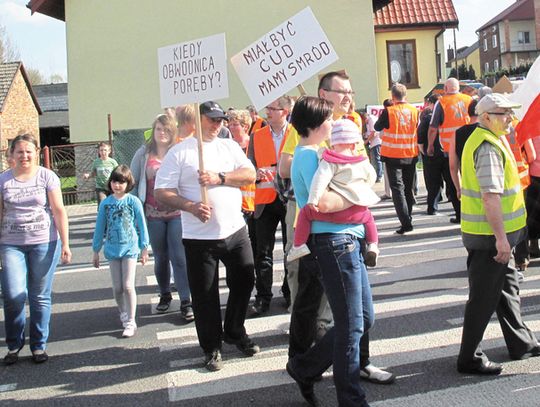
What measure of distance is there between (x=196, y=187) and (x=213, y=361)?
4.13ft

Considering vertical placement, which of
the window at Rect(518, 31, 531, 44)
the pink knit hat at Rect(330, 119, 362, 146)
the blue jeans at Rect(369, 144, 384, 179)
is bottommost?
the pink knit hat at Rect(330, 119, 362, 146)

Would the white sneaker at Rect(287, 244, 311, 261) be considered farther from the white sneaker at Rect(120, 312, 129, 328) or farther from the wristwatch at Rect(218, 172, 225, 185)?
the white sneaker at Rect(120, 312, 129, 328)

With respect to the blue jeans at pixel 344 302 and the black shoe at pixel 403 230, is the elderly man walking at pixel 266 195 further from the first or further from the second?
the black shoe at pixel 403 230

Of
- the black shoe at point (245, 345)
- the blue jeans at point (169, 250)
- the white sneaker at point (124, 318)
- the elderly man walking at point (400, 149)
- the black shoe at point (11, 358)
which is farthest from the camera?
the elderly man walking at point (400, 149)

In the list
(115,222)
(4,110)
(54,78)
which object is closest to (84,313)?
(115,222)

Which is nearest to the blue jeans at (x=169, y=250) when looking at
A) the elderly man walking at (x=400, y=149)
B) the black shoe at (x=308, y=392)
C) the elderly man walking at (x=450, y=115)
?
the black shoe at (x=308, y=392)

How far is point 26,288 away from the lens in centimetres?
585

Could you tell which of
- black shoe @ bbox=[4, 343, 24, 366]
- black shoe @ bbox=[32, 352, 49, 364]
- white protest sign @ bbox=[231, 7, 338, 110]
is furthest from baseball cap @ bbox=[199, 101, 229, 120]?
black shoe @ bbox=[4, 343, 24, 366]

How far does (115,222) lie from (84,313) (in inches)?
53.4

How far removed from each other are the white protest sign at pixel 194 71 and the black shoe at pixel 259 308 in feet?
6.95

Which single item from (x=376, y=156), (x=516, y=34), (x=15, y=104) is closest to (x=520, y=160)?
(x=376, y=156)

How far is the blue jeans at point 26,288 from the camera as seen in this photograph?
568 cm

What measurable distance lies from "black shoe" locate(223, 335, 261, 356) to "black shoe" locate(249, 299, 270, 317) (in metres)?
1.05

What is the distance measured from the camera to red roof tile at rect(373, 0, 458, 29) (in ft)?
84.5
